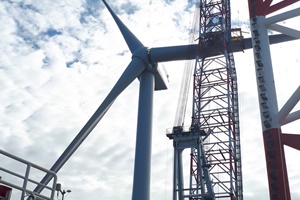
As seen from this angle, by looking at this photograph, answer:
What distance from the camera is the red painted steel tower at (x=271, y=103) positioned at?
13.0m

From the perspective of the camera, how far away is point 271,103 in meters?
13.9

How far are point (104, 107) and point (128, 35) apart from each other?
37.9 ft

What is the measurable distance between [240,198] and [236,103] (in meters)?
11.4

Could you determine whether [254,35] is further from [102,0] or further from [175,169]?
[102,0]

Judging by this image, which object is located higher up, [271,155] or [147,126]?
[147,126]

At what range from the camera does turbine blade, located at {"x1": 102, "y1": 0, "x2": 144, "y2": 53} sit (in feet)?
160

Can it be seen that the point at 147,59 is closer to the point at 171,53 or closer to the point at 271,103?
the point at 171,53

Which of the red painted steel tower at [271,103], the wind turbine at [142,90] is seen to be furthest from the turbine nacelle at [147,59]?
the red painted steel tower at [271,103]

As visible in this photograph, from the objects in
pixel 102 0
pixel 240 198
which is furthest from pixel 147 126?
pixel 102 0

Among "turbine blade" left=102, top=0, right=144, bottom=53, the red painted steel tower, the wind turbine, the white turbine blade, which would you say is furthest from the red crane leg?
"turbine blade" left=102, top=0, right=144, bottom=53

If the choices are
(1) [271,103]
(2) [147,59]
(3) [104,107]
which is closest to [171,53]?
(2) [147,59]

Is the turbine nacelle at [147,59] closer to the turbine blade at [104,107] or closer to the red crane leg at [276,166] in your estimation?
the turbine blade at [104,107]

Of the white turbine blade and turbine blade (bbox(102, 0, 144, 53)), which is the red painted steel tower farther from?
turbine blade (bbox(102, 0, 144, 53))

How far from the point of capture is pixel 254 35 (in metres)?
15.1
